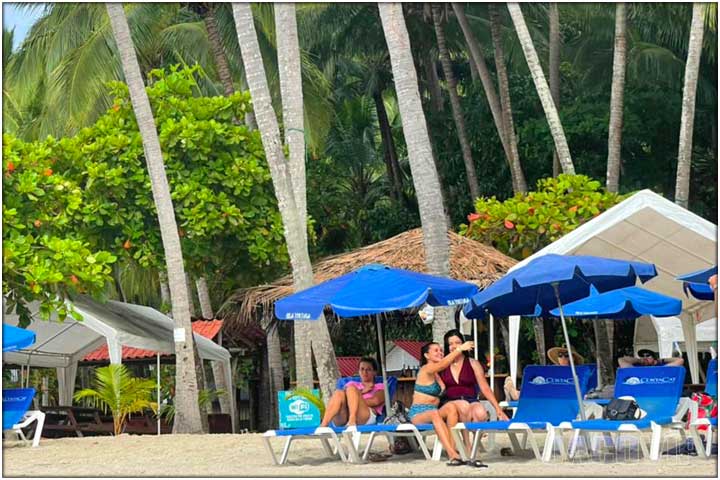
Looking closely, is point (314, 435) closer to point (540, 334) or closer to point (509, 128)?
point (540, 334)

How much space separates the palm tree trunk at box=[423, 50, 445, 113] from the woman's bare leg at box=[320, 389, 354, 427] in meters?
20.0

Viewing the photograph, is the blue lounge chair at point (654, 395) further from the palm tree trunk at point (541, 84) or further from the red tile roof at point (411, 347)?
the red tile roof at point (411, 347)

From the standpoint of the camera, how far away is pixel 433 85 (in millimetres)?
30906

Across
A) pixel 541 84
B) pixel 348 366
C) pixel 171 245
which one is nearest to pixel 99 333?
pixel 171 245

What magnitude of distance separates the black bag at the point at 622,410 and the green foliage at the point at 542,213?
802cm

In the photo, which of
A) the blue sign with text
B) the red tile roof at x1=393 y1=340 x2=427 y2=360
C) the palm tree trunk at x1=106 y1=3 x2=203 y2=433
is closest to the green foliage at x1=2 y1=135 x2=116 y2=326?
the palm tree trunk at x1=106 y1=3 x2=203 y2=433

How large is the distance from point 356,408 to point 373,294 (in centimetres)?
102

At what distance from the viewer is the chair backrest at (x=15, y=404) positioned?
47.1 ft

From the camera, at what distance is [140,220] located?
1892 centimetres

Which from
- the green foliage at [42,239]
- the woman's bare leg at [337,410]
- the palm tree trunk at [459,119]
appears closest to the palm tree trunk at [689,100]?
the palm tree trunk at [459,119]

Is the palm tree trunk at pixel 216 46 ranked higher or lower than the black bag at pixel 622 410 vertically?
higher

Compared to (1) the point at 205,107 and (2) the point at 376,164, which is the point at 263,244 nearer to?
(1) the point at 205,107

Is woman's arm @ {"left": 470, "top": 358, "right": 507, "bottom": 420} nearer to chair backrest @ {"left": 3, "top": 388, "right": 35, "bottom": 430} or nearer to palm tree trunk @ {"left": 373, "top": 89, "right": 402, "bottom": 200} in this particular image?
chair backrest @ {"left": 3, "top": 388, "right": 35, "bottom": 430}

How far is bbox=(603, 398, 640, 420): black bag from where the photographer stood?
10000 mm
